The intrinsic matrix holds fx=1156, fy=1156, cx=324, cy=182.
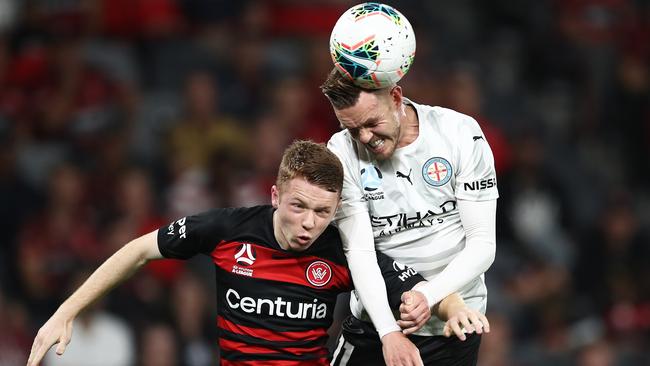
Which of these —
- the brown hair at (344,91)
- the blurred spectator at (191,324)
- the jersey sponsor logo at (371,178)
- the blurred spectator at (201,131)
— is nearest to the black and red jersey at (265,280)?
the jersey sponsor logo at (371,178)

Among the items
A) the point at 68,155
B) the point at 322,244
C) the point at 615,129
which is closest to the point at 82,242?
the point at 68,155

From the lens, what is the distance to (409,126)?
4668 millimetres

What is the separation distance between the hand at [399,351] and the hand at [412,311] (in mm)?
88

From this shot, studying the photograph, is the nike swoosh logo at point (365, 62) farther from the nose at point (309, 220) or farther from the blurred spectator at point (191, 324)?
the blurred spectator at point (191, 324)

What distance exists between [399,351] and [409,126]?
0.92 metres

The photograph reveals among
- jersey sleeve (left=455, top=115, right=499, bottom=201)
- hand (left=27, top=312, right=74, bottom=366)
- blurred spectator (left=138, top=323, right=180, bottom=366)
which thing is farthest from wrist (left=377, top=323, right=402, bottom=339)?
blurred spectator (left=138, top=323, right=180, bottom=366)

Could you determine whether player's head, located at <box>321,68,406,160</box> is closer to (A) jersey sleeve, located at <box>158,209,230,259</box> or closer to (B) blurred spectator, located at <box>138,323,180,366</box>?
(A) jersey sleeve, located at <box>158,209,230,259</box>

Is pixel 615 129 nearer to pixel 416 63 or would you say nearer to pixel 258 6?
pixel 416 63

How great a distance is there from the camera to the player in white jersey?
A: 4.44 m

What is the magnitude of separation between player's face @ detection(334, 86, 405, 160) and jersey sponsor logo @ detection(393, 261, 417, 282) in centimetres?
46

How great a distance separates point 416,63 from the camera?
10.4m

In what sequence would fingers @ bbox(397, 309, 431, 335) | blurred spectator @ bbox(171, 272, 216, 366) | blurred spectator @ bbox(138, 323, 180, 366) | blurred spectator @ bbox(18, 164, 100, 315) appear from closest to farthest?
fingers @ bbox(397, 309, 431, 335), blurred spectator @ bbox(138, 323, 180, 366), blurred spectator @ bbox(171, 272, 216, 366), blurred spectator @ bbox(18, 164, 100, 315)

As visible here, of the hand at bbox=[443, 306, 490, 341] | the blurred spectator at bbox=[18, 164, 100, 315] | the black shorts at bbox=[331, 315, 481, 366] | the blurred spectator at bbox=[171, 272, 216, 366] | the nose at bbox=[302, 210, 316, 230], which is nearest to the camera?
the hand at bbox=[443, 306, 490, 341]

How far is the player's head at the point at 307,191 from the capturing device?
14.5 feet
